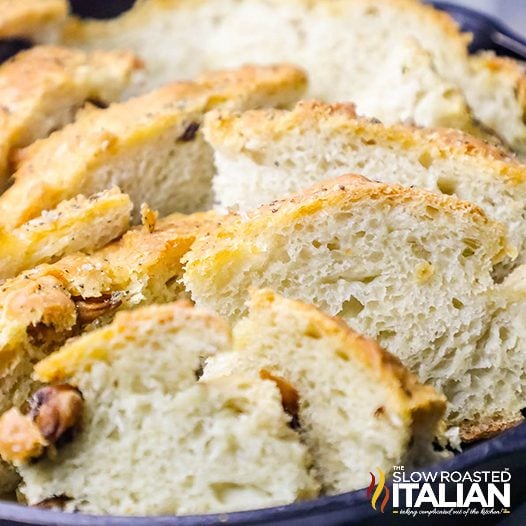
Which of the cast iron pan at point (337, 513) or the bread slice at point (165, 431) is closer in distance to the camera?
the cast iron pan at point (337, 513)

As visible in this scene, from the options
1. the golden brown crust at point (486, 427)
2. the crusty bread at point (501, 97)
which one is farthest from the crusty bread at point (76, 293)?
the crusty bread at point (501, 97)

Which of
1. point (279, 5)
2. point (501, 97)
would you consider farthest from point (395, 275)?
point (279, 5)

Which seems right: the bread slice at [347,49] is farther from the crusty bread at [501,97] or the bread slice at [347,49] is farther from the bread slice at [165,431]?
the bread slice at [165,431]

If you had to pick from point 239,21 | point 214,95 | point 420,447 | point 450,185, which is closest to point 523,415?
point 420,447

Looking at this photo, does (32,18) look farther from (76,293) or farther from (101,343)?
(101,343)

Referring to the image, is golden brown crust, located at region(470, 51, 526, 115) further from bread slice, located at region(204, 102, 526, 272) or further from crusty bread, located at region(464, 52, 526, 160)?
bread slice, located at region(204, 102, 526, 272)

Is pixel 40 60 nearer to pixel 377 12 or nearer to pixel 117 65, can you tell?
pixel 117 65

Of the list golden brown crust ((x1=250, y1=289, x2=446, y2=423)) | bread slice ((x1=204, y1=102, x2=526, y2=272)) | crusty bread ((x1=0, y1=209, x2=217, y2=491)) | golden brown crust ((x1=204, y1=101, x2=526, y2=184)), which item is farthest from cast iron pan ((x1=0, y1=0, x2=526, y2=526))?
golden brown crust ((x1=204, y1=101, x2=526, y2=184))
